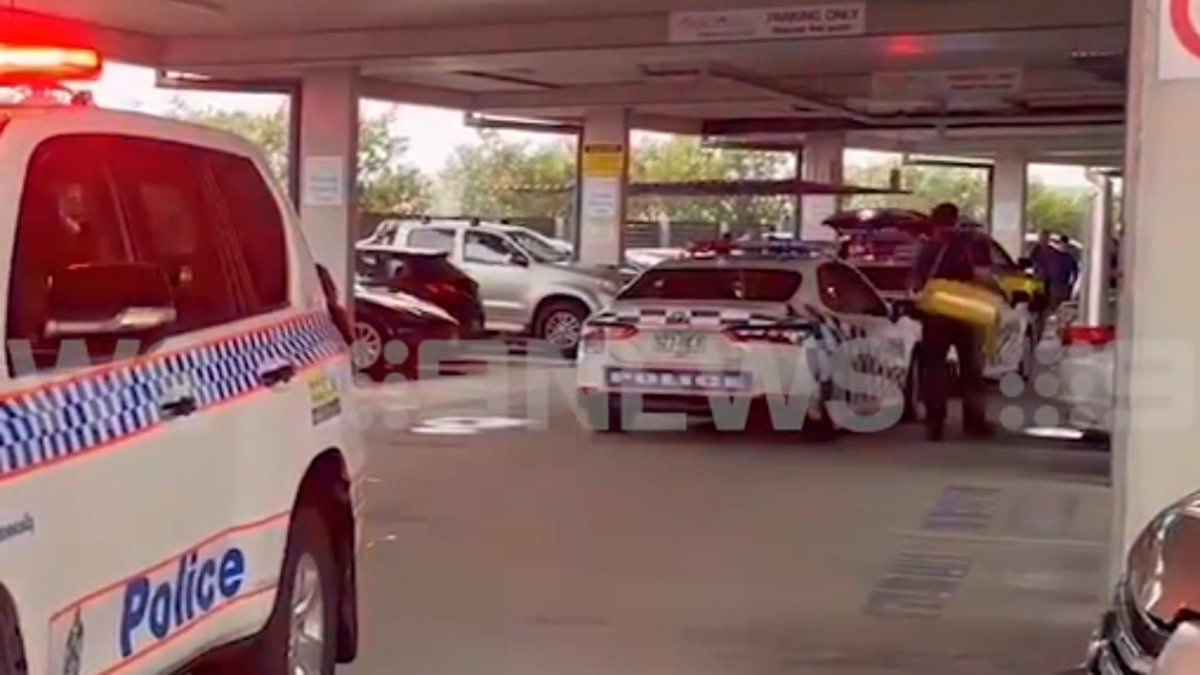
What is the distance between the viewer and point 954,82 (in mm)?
19688

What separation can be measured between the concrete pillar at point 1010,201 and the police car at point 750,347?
947 inches

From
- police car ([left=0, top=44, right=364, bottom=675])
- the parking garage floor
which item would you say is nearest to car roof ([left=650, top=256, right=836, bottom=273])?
the parking garage floor

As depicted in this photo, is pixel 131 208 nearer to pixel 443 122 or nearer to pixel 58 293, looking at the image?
pixel 58 293

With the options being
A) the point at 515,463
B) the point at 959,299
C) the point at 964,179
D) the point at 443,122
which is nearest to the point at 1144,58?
the point at 515,463

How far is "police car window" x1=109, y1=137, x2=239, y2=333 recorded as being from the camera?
4340 millimetres

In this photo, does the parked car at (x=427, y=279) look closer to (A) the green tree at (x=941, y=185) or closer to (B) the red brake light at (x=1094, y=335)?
(B) the red brake light at (x=1094, y=335)

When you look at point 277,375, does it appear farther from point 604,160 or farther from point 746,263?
point 604,160

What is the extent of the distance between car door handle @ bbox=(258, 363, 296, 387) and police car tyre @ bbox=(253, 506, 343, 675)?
1.30 ft

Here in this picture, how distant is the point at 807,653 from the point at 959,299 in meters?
7.06

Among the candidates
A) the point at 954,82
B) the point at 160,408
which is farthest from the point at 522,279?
the point at 160,408

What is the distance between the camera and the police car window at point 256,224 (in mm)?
4930

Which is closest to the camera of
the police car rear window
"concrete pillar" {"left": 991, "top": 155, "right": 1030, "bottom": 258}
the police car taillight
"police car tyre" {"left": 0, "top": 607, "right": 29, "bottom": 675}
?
"police car tyre" {"left": 0, "top": 607, "right": 29, "bottom": 675}

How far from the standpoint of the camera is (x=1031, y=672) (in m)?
6.24

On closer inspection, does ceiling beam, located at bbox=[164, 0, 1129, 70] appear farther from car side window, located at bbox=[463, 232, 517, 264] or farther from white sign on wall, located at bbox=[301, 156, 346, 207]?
car side window, located at bbox=[463, 232, 517, 264]
